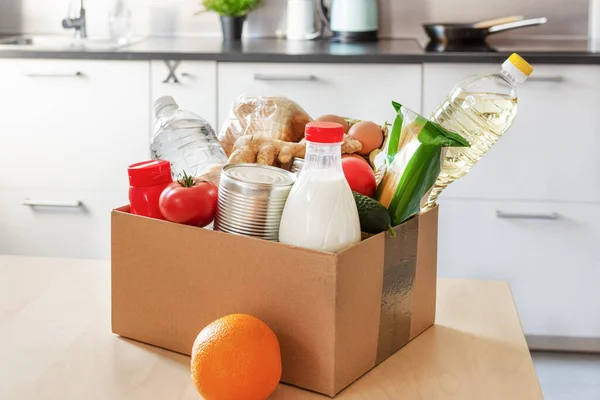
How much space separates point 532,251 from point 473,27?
0.80 meters

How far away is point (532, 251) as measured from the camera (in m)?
2.75

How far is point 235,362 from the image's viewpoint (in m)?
0.87

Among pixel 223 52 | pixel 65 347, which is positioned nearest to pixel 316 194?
pixel 65 347

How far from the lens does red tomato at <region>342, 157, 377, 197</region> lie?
1007mm

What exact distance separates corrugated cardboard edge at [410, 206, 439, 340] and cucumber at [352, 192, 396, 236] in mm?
100

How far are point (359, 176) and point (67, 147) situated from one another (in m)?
2.06

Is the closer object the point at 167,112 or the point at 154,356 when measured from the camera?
the point at 154,356

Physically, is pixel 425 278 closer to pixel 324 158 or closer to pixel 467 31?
pixel 324 158

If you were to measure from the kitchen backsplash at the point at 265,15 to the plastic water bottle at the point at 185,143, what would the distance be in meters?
2.26


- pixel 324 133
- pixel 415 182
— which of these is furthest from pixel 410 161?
pixel 324 133

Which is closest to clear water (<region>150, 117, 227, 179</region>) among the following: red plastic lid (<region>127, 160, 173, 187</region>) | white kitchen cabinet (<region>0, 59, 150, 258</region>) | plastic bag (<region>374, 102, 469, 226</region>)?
red plastic lid (<region>127, 160, 173, 187</region>)

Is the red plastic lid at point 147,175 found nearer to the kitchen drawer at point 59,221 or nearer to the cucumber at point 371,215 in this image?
the cucumber at point 371,215

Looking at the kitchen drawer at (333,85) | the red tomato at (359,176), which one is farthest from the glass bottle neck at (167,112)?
the kitchen drawer at (333,85)

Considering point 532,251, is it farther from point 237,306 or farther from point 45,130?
point 237,306
